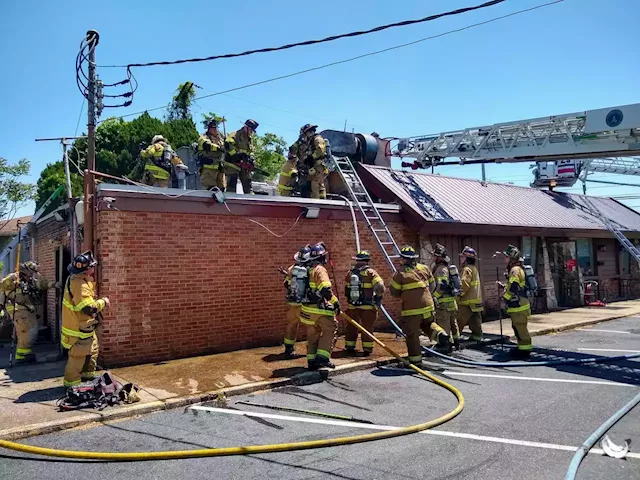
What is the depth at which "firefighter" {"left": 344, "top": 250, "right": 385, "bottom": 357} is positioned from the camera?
29.5 ft

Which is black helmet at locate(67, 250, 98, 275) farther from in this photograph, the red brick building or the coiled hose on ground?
the coiled hose on ground

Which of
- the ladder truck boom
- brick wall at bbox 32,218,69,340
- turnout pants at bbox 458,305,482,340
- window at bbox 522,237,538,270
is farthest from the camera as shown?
window at bbox 522,237,538,270

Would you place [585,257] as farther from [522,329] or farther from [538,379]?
[538,379]

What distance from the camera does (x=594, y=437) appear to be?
4.88 m

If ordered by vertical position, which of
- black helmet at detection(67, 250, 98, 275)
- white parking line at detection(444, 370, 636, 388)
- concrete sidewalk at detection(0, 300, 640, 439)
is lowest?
white parking line at detection(444, 370, 636, 388)

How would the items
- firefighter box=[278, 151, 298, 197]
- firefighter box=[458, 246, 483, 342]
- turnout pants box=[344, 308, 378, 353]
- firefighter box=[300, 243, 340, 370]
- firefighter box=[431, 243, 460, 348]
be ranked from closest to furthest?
firefighter box=[300, 243, 340, 370]
turnout pants box=[344, 308, 378, 353]
firefighter box=[431, 243, 460, 348]
firefighter box=[458, 246, 483, 342]
firefighter box=[278, 151, 298, 197]

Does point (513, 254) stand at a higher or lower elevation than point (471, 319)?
higher

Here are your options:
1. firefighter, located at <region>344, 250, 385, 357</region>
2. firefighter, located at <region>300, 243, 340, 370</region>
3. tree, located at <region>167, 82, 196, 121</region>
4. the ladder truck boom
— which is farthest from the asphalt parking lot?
tree, located at <region>167, 82, 196, 121</region>

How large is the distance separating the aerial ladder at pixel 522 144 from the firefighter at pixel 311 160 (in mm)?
514

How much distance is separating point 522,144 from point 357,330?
6.85 m

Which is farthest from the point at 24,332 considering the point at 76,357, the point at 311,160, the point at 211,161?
the point at 311,160

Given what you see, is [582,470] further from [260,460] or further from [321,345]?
[321,345]

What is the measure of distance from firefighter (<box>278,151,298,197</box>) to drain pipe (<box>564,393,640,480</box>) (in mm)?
8164

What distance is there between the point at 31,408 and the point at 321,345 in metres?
3.87
